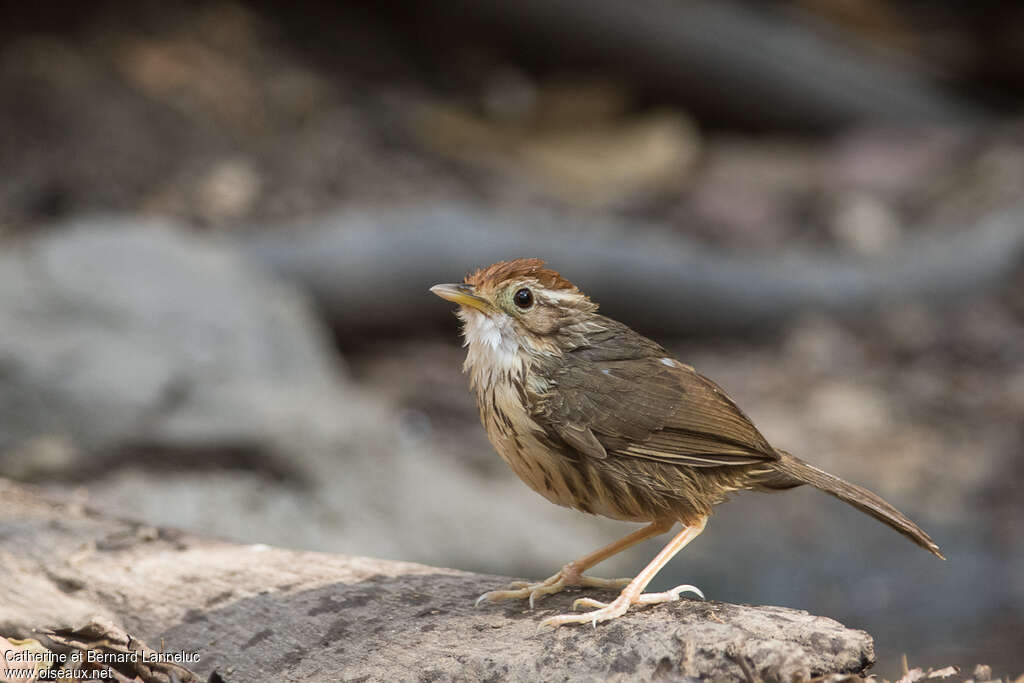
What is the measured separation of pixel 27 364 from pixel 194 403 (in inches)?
31.1

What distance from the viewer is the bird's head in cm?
380

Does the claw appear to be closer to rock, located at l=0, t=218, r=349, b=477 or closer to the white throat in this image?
the white throat

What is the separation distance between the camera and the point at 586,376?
3.74m

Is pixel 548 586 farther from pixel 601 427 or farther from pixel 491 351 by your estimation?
pixel 491 351

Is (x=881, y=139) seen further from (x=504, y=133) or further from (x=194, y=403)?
(x=194, y=403)

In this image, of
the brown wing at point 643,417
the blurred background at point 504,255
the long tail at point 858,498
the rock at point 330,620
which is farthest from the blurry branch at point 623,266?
the long tail at point 858,498

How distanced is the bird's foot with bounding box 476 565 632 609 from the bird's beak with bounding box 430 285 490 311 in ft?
2.87

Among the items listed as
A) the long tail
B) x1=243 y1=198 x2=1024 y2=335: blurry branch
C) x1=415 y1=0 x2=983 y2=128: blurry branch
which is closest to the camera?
the long tail

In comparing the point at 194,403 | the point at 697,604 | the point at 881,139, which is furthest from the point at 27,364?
the point at 881,139

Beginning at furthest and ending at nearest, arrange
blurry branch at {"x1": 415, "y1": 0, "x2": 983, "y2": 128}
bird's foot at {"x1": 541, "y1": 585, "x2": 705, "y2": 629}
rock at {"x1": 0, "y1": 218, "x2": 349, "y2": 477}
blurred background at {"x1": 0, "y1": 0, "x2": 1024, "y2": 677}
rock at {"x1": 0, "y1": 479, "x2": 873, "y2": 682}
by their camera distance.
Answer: blurry branch at {"x1": 415, "y1": 0, "x2": 983, "y2": 128} < blurred background at {"x1": 0, "y1": 0, "x2": 1024, "y2": 677} < rock at {"x1": 0, "y1": 218, "x2": 349, "y2": 477} < bird's foot at {"x1": 541, "y1": 585, "x2": 705, "y2": 629} < rock at {"x1": 0, "y1": 479, "x2": 873, "y2": 682}

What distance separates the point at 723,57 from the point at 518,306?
805 centimetres

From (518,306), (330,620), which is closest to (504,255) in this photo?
(518,306)

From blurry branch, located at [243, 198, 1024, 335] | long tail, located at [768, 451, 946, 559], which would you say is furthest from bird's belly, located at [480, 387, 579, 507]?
blurry branch, located at [243, 198, 1024, 335]

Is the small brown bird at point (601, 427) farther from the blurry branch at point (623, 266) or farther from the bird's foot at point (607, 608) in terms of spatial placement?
the blurry branch at point (623, 266)
